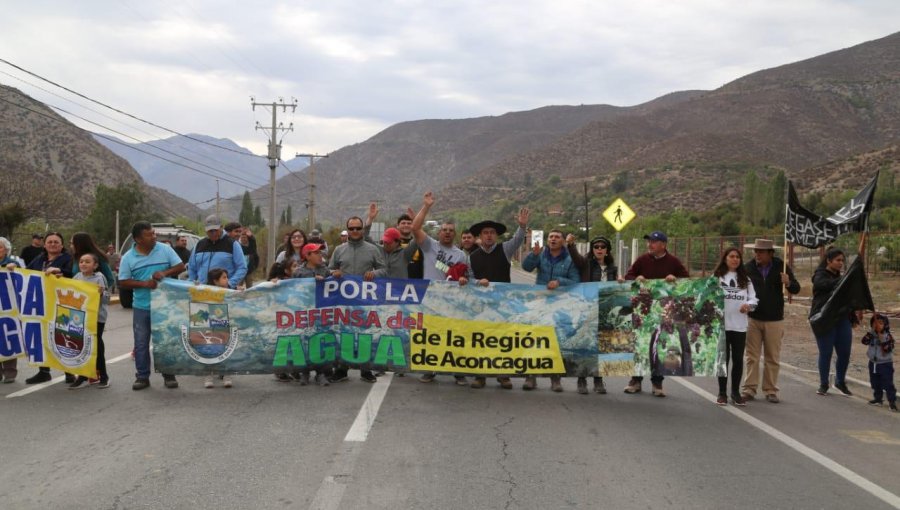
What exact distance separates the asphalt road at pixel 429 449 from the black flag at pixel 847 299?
3.23 feet

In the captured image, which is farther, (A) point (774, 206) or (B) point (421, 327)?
(A) point (774, 206)

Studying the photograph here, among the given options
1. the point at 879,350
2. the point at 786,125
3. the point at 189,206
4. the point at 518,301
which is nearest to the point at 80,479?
the point at 518,301

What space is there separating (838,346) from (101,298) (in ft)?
28.9

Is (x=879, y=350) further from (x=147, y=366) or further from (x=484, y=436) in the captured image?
(x=147, y=366)

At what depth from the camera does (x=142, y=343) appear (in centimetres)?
911

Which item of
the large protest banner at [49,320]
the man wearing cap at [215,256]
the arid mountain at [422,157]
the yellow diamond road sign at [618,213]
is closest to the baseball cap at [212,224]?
the man wearing cap at [215,256]

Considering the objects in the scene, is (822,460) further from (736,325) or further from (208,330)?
(208,330)

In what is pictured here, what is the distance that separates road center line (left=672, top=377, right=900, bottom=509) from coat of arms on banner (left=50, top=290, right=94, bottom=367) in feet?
23.2

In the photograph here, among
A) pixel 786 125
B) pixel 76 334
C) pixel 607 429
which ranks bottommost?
pixel 607 429

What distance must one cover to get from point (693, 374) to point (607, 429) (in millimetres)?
1976

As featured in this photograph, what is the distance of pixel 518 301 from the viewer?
944cm

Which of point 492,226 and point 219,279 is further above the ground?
point 492,226

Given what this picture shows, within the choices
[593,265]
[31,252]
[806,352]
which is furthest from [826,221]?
[31,252]

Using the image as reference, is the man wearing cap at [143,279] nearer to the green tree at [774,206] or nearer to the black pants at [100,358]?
the black pants at [100,358]
